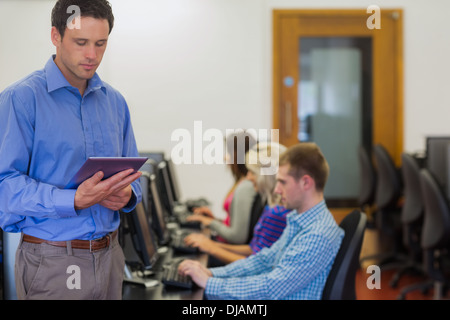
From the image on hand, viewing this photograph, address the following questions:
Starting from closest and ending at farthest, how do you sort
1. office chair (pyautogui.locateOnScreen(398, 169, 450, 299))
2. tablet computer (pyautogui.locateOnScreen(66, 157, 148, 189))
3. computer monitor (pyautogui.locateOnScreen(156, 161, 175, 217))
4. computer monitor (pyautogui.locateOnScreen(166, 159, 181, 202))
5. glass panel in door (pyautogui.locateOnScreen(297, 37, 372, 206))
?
tablet computer (pyautogui.locateOnScreen(66, 157, 148, 189)), computer monitor (pyautogui.locateOnScreen(156, 161, 175, 217)), office chair (pyautogui.locateOnScreen(398, 169, 450, 299)), computer monitor (pyautogui.locateOnScreen(166, 159, 181, 202)), glass panel in door (pyautogui.locateOnScreen(297, 37, 372, 206))

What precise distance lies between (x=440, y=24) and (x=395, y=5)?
0.47 meters

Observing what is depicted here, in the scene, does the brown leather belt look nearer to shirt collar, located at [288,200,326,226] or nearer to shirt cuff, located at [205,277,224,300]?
shirt cuff, located at [205,277,224,300]

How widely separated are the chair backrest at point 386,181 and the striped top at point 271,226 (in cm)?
256

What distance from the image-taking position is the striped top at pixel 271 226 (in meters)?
2.26

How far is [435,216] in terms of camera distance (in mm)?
3537

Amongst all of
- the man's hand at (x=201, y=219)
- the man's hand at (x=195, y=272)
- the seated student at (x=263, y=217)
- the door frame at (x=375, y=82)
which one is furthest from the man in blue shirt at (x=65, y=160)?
the door frame at (x=375, y=82)

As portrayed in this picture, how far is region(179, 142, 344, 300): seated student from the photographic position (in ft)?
5.58

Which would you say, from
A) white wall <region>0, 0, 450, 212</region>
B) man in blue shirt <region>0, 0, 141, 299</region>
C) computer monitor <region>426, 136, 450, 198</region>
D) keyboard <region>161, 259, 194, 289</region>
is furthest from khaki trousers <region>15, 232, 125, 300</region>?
computer monitor <region>426, 136, 450, 198</region>

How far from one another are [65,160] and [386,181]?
A: 12.5ft

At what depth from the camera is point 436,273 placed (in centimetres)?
350

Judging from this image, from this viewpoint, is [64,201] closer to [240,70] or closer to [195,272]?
[195,272]

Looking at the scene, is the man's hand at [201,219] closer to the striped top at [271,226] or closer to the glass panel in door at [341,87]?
the striped top at [271,226]

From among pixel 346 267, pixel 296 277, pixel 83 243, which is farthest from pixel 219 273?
pixel 83 243

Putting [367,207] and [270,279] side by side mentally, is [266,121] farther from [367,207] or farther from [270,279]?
[270,279]
